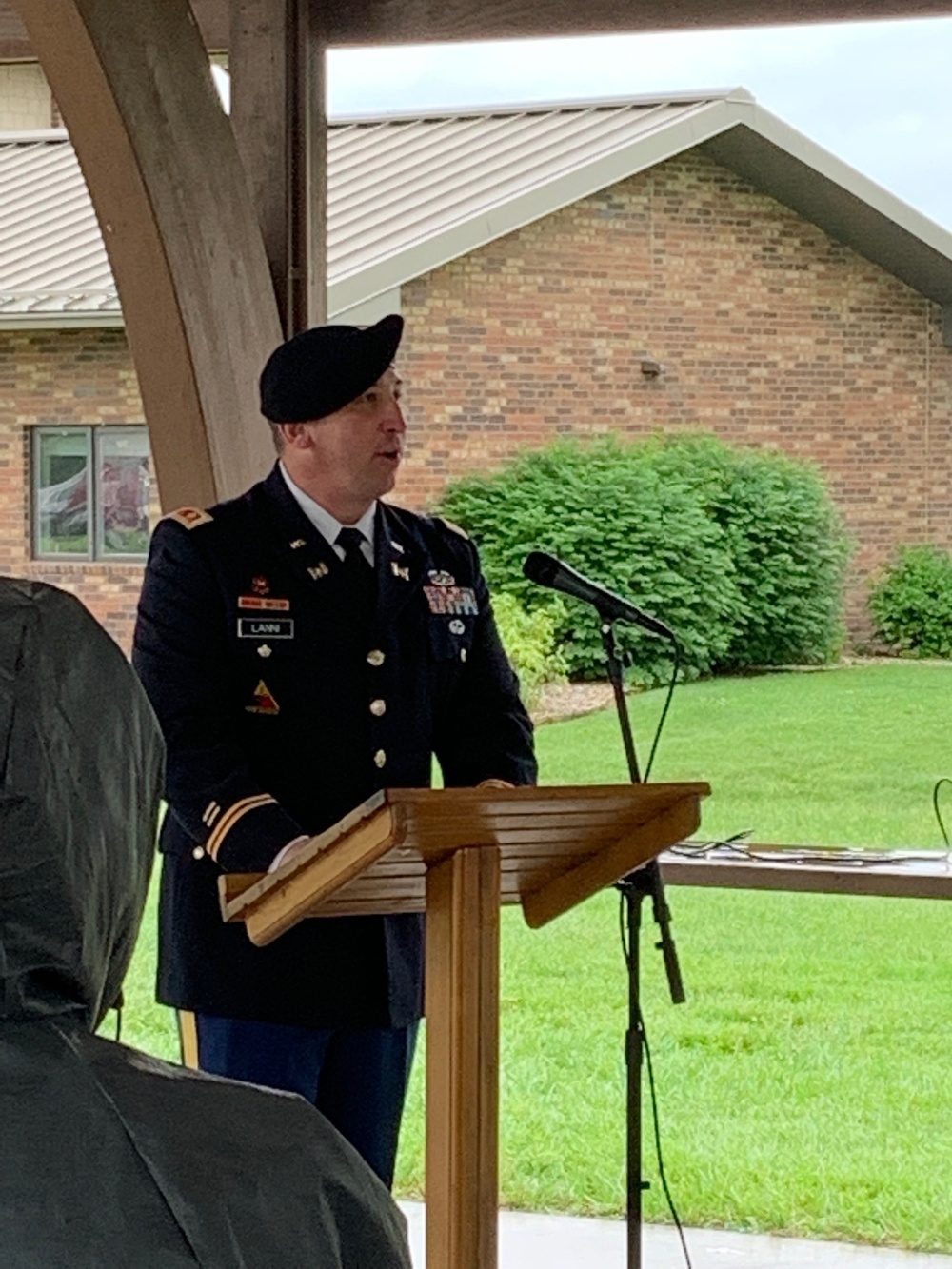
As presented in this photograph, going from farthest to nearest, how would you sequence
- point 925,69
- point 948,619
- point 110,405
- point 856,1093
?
point 925,69 → point 948,619 → point 110,405 → point 856,1093

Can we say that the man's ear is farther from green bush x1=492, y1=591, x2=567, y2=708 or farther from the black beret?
green bush x1=492, y1=591, x2=567, y2=708

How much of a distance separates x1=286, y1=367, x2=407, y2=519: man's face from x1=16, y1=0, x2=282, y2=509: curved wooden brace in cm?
64

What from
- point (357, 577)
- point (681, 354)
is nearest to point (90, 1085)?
point (357, 577)

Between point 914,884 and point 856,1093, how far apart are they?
2350 mm

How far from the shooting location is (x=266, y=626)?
9.17ft

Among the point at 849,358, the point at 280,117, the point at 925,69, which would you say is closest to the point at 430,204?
the point at 849,358

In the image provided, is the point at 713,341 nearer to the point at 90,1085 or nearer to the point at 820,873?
the point at 820,873

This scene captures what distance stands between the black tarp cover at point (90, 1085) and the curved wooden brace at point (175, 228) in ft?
7.98

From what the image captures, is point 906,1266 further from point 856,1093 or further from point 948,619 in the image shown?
point 948,619

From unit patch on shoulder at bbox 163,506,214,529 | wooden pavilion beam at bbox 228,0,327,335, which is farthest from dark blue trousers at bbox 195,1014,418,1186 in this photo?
wooden pavilion beam at bbox 228,0,327,335

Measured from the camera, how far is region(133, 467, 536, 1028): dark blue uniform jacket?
107 inches

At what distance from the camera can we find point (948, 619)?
11.7 meters

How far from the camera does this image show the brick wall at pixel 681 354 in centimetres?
1109

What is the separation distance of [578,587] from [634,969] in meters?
0.58
